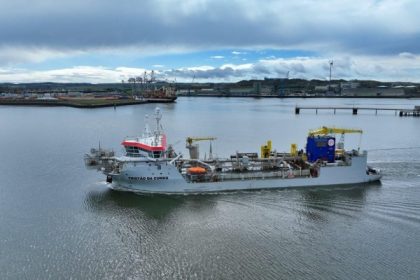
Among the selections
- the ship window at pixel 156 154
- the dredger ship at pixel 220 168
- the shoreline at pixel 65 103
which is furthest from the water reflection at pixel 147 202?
the shoreline at pixel 65 103

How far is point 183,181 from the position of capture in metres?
24.8

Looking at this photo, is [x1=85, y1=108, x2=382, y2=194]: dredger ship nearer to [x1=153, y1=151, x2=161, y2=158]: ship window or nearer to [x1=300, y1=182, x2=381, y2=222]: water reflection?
[x1=153, y1=151, x2=161, y2=158]: ship window

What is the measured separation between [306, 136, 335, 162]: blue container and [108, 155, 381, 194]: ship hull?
1.44 metres

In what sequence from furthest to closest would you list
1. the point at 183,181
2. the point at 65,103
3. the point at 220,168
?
the point at 65,103, the point at 220,168, the point at 183,181

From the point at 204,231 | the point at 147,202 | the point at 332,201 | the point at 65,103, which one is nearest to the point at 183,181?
the point at 147,202

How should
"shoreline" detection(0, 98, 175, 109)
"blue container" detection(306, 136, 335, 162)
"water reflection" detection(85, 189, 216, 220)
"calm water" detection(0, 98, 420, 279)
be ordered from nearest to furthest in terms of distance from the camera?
"calm water" detection(0, 98, 420, 279) → "water reflection" detection(85, 189, 216, 220) → "blue container" detection(306, 136, 335, 162) → "shoreline" detection(0, 98, 175, 109)

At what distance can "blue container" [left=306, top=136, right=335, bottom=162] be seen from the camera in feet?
92.2

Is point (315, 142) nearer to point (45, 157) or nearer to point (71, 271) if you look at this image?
point (71, 271)

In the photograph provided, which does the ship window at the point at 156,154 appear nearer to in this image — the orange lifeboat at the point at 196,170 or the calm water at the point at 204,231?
the orange lifeboat at the point at 196,170

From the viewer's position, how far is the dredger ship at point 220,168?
2462cm

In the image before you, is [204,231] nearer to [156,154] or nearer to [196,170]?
[196,170]

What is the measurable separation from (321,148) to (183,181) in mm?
10814

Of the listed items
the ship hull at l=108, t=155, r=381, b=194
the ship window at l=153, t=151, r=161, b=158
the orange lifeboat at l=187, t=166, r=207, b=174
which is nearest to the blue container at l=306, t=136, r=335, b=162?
the ship hull at l=108, t=155, r=381, b=194

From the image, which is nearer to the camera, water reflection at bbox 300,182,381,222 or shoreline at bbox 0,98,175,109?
water reflection at bbox 300,182,381,222
